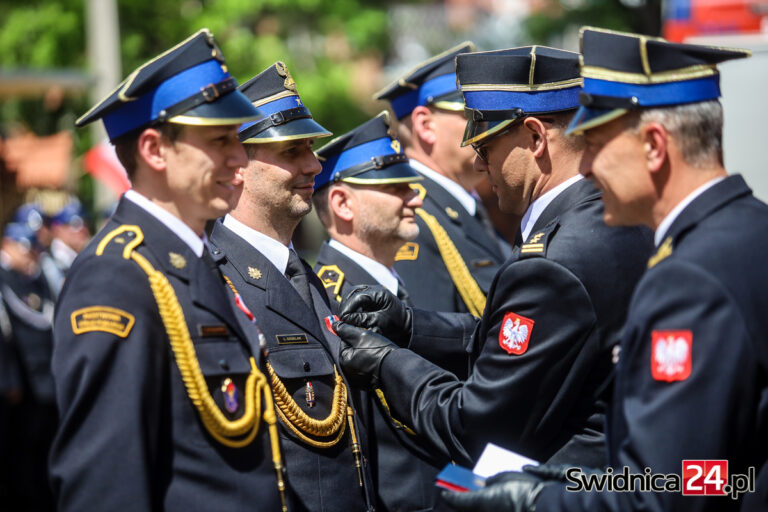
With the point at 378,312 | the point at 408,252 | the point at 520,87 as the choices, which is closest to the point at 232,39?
the point at 408,252

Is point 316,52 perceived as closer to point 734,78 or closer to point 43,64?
point 43,64

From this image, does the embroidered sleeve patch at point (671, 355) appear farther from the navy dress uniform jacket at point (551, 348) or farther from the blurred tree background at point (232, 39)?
the blurred tree background at point (232, 39)

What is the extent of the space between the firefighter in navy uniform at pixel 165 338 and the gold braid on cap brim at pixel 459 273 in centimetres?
231

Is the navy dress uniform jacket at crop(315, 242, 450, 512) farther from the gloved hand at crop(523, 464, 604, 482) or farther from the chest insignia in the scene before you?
the gloved hand at crop(523, 464, 604, 482)

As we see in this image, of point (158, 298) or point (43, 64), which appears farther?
point (43, 64)

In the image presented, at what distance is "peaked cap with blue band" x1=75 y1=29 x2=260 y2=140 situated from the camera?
293 centimetres

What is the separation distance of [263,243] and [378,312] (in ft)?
1.91

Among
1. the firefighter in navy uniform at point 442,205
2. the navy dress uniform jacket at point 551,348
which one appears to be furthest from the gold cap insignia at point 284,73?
the navy dress uniform jacket at point 551,348

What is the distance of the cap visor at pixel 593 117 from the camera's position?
2.74m

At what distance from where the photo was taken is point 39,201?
15102 millimetres

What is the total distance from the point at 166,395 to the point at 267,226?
1.48m

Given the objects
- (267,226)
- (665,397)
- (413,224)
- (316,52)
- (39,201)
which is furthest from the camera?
(316,52)

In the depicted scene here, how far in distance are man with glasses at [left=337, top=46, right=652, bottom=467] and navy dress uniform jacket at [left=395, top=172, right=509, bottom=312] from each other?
4.63 ft

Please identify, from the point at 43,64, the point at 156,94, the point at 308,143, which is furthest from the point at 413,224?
the point at 43,64
